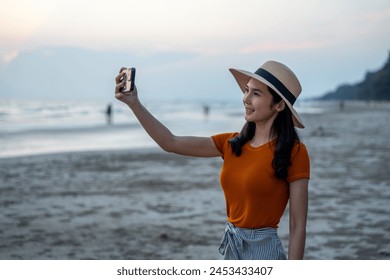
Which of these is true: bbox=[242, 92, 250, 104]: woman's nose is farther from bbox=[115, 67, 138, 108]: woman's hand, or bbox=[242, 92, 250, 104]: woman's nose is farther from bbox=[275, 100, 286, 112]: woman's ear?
bbox=[115, 67, 138, 108]: woman's hand

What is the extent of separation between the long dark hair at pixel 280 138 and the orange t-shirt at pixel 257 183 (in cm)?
3

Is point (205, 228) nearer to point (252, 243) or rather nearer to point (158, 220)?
point (158, 220)

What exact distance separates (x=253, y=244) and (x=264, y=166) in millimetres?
409

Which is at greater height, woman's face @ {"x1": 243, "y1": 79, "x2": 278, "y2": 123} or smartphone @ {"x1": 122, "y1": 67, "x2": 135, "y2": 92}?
smartphone @ {"x1": 122, "y1": 67, "x2": 135, "y2": 92}

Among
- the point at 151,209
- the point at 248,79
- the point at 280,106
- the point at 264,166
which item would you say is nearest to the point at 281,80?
the point at 280,106

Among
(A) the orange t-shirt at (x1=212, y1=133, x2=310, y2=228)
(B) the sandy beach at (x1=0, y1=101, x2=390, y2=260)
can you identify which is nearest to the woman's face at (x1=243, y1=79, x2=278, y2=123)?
(A) the orange t-shirt at (x1=212, y1=133, x2=310, y2=228)

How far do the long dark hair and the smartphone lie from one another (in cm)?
55

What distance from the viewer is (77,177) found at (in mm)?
11398

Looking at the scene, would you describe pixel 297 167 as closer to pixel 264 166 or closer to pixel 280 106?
pixel 264 166

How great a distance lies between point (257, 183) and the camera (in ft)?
7.69

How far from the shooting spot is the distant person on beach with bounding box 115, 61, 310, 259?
234 centimetres

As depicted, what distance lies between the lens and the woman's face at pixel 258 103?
247 cm

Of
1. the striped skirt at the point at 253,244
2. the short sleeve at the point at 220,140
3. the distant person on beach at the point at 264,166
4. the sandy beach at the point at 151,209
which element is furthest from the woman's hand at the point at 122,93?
the sandy beach at the point at 151,209

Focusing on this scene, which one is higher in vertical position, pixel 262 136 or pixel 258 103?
pixel 258 103
